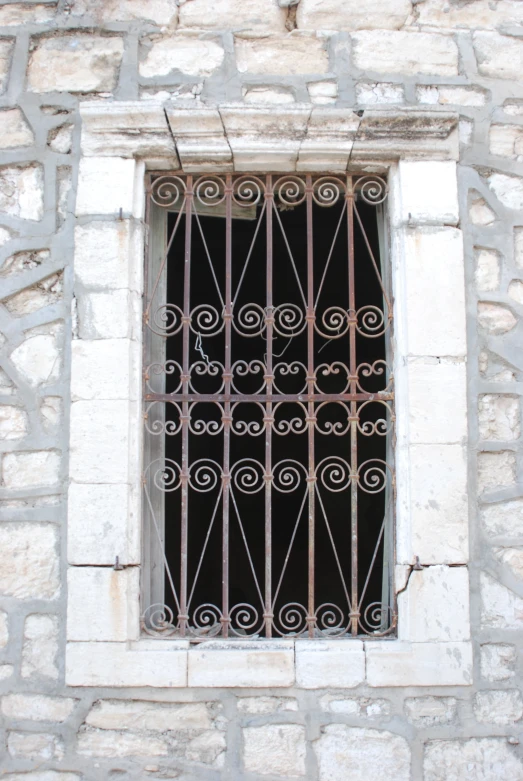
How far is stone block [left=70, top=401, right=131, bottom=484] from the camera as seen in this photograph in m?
3.04

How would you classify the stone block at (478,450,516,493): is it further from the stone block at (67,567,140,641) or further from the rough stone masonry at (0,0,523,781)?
the stone block at (67,567,140,641)

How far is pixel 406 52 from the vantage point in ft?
10.8

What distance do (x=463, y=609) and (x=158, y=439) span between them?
150 cm

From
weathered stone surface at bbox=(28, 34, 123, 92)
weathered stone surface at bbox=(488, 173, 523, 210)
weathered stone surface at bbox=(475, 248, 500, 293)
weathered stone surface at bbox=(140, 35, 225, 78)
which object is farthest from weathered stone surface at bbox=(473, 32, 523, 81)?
weathered stone surface at bbox=(28, 34, 123, 92)

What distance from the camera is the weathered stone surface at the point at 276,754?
2.90m

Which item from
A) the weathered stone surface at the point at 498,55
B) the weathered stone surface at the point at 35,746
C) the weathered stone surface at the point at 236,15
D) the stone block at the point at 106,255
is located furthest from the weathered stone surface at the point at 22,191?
the weathered stone surface at the point at 35,746

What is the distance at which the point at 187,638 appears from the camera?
120 inches

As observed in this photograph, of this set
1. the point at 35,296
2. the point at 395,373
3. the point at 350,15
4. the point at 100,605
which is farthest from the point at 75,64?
the point at 100,605

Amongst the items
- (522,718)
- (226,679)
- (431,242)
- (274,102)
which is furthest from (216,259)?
(522,718)

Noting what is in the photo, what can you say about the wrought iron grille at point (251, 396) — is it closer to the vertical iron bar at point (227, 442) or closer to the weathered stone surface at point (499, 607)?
the vertical iron bar at point (227, 442)

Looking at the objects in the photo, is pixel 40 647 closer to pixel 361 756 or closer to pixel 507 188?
pixel 361 756

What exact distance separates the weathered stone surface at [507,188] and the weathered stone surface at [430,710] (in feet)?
7.14

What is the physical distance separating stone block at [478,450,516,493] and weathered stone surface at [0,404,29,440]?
1.99 metres

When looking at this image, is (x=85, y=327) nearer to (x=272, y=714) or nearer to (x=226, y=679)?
(x=226, y=679)
